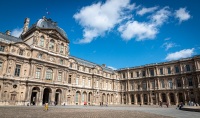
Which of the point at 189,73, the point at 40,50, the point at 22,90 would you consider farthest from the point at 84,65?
the point at 189,73

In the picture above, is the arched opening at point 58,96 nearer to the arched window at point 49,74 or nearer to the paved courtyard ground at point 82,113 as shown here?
the arched window at point 49,74

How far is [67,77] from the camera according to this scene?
4150 centimetres

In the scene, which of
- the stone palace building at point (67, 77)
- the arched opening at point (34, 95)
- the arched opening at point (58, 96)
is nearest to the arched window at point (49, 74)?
the stone palace building at point (67, 77)

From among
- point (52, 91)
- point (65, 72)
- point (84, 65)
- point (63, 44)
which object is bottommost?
point (52, 91)

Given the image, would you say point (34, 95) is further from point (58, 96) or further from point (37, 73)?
point (58, 96)

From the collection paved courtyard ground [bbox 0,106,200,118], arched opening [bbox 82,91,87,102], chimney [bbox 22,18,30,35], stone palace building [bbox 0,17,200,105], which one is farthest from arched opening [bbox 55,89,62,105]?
chimney [bbox 22,18,30,35]

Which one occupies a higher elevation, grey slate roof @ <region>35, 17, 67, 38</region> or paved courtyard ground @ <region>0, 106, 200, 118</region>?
grey slate roof @ <region>35, 17, 67, 38</region>

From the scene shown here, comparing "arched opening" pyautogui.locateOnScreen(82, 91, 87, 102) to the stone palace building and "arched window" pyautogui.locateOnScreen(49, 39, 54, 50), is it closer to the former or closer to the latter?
the stone palace building

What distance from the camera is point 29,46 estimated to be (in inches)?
1340

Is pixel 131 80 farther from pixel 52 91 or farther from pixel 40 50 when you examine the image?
pixel 40 50

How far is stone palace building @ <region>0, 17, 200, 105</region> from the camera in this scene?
101ft

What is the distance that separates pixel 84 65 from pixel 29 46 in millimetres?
19622

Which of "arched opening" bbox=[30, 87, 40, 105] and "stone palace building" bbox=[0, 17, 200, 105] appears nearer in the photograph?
"stone palace building" bbox=[0, 17, 200, 105]

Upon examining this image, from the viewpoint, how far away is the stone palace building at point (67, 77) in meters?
30.9
